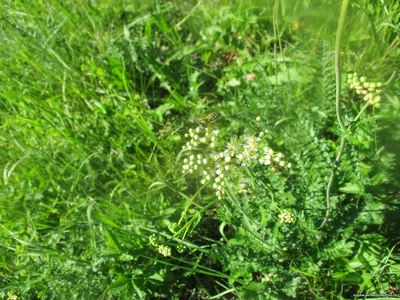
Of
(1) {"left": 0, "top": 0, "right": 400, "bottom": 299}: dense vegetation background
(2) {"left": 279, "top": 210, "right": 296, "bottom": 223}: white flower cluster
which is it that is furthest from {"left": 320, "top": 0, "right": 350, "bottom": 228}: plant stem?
(2) {"left": 279, "top": 210, "right": 296, "bottom": 223}: white flower cluster

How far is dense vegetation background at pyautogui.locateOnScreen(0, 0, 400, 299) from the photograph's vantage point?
205 centimetres

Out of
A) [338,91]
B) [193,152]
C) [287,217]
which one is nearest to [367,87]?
[338,91]

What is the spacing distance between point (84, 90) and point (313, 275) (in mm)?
2250

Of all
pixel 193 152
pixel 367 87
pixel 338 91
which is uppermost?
pixel 338 91

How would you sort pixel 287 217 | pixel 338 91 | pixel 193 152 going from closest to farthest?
pixel 338 91
pixel 287 217
pixel 193 152

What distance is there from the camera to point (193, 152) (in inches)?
107

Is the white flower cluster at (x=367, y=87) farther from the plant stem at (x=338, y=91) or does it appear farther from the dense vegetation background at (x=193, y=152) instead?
the plant stem at (x=338, y=91)

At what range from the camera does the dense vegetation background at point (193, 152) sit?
205 centimetres

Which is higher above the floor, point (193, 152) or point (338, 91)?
point (338, 91)

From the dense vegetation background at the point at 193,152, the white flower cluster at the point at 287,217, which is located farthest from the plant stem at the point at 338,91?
the white flower cluster at the point at 287,217

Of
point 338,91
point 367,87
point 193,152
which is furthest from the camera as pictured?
point 193,152

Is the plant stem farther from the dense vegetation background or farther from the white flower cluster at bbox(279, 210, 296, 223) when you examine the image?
the white flower cluster at bbox(279, 210, 296, 223)

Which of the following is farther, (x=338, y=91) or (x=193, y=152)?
(x=193, y=152)

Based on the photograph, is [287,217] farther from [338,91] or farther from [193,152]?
[193,152]
